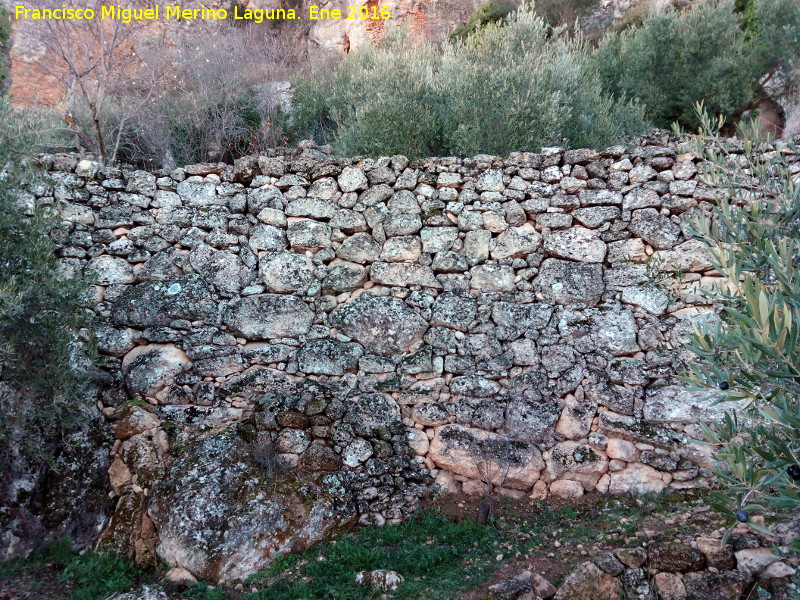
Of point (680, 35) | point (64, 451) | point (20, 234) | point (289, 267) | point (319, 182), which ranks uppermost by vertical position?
point (680, 35)

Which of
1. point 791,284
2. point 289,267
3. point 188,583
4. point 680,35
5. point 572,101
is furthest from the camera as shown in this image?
point 680,35

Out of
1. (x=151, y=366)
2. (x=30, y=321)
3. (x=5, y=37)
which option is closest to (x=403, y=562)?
(x=151, y=366)

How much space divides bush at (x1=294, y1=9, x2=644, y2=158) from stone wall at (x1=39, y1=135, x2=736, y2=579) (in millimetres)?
903

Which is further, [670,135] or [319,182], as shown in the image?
[670,135]

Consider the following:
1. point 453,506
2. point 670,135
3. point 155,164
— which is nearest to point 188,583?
point 453,506

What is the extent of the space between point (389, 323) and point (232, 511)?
1.84 meters

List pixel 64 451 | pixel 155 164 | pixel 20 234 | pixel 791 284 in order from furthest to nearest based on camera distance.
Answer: pixel 155 164 → pixel 64 451 → pixel 20 234 → pixel 791 284

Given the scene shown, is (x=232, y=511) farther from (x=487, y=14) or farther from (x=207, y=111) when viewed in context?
(x=487, y=14)

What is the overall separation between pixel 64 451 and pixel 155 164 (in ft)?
12.0

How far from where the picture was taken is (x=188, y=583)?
12.1ft

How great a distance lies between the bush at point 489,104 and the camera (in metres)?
5.75

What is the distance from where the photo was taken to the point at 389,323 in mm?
4699

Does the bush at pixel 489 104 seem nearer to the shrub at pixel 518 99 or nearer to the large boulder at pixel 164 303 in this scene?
the shrub at pixel 518 99

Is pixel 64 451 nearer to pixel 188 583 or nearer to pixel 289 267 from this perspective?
pixel 188 583
